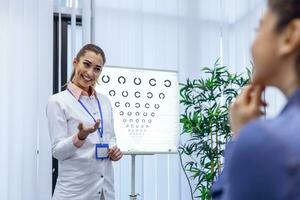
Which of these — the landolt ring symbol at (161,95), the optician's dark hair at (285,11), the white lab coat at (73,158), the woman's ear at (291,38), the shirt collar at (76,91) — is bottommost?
the white lab coat at (73,158)

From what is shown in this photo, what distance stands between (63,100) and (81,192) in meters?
0.49

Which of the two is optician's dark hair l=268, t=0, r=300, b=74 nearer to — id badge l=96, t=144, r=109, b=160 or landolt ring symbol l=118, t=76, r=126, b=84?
id badge l=96, t=144, r=109, b=160

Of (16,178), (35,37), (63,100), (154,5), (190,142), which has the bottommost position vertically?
(16,178)

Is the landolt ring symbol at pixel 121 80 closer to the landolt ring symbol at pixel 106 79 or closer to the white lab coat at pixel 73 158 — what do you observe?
the landolt ring symbol at pixel 106 79

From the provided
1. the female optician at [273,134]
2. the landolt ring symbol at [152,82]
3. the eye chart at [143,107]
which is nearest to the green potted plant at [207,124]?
the eye chart at [143,107]

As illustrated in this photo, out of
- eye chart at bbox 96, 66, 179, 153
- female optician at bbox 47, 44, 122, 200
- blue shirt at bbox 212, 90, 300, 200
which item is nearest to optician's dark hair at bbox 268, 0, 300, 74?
blue shirt at bbox 212, 90, 300, 200

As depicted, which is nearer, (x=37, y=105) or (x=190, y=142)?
(x=37, y=105)

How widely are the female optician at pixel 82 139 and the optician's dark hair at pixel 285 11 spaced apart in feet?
5.71

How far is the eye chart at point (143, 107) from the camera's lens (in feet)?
10.5

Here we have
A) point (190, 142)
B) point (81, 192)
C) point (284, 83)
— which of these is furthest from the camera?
point (190, 142)

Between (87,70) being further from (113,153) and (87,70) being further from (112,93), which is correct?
(112,93)

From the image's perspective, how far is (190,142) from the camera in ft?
12.7

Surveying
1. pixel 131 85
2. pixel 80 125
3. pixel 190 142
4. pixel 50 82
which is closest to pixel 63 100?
pixel 80 125

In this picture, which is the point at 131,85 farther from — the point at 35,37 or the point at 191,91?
the point at 35,37
